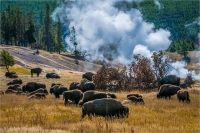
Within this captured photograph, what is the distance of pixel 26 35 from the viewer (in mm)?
108938

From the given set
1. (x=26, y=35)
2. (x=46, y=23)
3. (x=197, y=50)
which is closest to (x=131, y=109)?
(x=26, y=35)

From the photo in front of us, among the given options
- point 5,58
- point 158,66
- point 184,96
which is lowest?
point 184,96

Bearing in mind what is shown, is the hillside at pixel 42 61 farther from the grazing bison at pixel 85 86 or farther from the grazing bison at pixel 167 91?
the grazing bison at pixel 167 91

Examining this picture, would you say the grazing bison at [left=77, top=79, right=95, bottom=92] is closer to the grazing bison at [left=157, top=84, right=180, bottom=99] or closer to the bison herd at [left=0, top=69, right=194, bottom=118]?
the bison herd at [left=0, top=69, right=194, bottom=118]

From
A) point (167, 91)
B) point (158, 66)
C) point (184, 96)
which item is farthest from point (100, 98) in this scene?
point (158, 66)

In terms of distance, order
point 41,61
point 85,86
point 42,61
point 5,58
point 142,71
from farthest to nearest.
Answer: point 42,61 → point 41,61 → point 5,58 → point 142,71 → point 85,86

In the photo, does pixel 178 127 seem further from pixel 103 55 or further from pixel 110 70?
pixel 103 55

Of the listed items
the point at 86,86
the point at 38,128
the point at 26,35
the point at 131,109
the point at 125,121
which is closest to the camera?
the point at 38,128

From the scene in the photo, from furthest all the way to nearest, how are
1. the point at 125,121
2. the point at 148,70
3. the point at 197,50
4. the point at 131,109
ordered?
the point at 197,50 < the point at 148,70 < the point at 131,109 < the point at 125,121

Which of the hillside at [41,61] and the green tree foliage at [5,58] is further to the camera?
the hillside at [41,61]

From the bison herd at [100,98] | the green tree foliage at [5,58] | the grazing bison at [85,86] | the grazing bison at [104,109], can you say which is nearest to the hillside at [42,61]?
the green tree foliage at [5,58]

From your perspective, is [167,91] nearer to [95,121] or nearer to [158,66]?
[95,121]

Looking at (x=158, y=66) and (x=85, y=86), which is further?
(x=158, y=66)

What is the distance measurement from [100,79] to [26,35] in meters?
73.2
